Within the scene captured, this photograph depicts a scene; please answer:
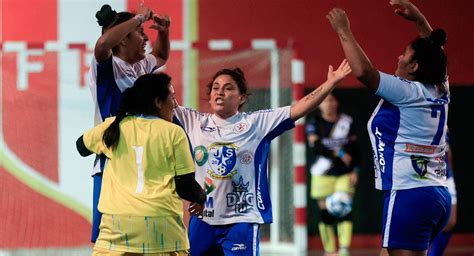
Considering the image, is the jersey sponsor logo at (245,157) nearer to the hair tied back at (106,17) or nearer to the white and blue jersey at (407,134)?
the white and blue jersey at (407,134)

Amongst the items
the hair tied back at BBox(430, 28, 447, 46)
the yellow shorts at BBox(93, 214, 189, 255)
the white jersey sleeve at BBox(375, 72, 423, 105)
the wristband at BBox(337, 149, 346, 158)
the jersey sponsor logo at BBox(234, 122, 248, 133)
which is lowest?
the yellow shorts at BBox(93, 214, 189, 255)

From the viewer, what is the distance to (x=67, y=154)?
27.2 feet

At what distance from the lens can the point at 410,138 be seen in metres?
4.85

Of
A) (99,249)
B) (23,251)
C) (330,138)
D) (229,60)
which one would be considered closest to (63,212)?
(23,251)

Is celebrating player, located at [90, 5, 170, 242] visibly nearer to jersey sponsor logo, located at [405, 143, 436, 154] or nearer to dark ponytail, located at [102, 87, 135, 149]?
dark ponytail, located at [102, 87, 135, 149]

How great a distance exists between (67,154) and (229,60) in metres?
1.61

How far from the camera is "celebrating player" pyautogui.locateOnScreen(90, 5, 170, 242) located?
481 centimetres

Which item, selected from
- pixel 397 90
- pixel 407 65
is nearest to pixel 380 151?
pixel 397 90

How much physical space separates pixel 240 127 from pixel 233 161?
0.20 m

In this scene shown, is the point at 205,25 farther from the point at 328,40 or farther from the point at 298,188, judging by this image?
the point at 298,188

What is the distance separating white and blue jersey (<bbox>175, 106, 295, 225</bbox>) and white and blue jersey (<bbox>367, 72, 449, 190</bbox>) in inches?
24.2

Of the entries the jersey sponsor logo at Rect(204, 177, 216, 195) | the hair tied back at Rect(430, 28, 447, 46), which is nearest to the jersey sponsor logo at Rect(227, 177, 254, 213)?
the jersey sponsor logo at Rect(204, 177, 216, 195)

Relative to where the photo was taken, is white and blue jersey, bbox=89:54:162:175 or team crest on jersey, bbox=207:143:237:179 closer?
white and blue jersey, bbox=89:54:162:175

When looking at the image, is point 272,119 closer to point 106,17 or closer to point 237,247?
point 237,247
